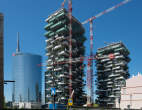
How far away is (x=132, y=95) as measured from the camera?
116m

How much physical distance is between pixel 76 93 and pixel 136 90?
4012cm

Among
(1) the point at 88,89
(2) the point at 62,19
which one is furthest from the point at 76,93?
(2) the point at 62,19

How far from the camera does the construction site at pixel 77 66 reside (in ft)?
457

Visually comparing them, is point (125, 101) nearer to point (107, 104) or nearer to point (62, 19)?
point (107, 104)

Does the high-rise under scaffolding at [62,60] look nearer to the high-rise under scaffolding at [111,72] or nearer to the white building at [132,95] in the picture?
the high-rise under scaffolding at [111,72]

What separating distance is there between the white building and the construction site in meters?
15.2

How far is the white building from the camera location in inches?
4453

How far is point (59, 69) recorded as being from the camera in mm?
139750

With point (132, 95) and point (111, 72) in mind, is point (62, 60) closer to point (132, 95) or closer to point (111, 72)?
point (111, 72)

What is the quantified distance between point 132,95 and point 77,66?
49.7 m

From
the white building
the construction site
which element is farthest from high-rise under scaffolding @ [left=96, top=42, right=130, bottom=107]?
the white building

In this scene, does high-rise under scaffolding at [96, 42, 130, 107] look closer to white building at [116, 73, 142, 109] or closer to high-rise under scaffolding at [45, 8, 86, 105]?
high-rise under scaffolding at [45, 8, 86, 105]

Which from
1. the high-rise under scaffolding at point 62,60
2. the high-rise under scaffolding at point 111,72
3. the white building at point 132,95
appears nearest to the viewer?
the white building at point 132,95

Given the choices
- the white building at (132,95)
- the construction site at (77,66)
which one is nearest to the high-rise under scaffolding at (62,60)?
the construction site at (77,66)
